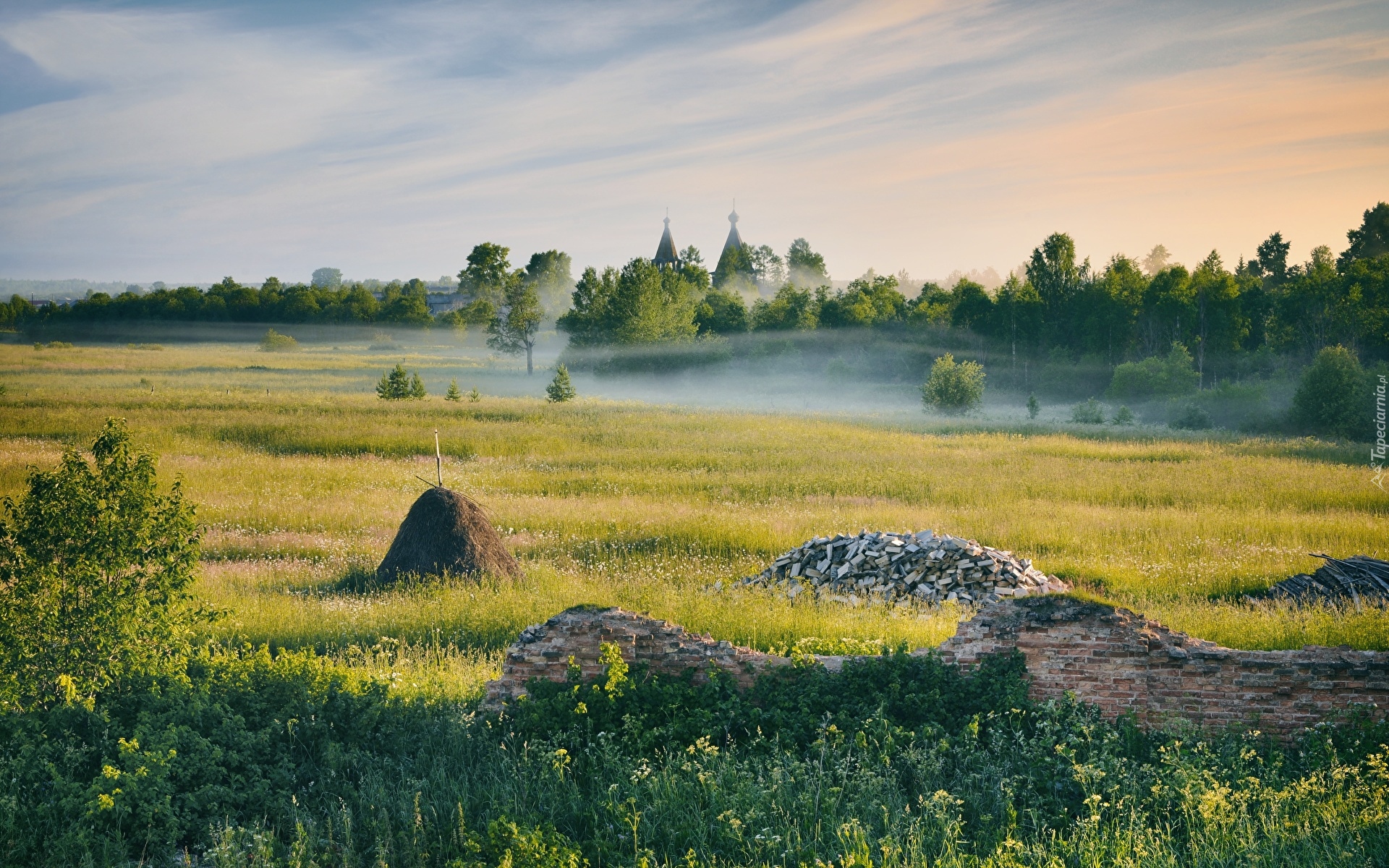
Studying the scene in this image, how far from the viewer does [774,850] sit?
18.1ft

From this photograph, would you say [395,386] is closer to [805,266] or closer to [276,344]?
[276,344]

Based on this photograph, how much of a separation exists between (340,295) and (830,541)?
1632 inches

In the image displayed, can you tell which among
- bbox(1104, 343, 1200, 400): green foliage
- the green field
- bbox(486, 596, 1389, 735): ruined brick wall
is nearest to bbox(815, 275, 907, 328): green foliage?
bbox(1104, 343, 1200, 400): green foliage

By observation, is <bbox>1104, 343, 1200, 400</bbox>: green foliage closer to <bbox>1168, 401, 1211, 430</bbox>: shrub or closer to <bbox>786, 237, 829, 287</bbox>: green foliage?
<bbox>1168, 401, 1211, 430</bbox>: shrub

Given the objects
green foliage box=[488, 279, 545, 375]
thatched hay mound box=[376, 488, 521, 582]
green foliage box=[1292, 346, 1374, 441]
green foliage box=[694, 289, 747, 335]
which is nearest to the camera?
thatched hay mound box=[376, 488, 521, 582]

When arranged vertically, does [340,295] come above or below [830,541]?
above

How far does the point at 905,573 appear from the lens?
13.7m

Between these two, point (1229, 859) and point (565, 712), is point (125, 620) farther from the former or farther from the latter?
point (1229, 859)

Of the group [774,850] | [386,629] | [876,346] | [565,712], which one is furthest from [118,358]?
[876,346]

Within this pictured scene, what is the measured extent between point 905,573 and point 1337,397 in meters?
29.2

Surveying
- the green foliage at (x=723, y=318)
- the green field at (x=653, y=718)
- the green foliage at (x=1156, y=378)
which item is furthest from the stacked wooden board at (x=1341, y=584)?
the green foliage at (x=723, y=318)

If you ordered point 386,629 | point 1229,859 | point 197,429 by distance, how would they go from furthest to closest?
point 197,429 → point 386,629 → point 1229,859

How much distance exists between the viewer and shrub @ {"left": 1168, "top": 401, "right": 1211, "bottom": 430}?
158ft

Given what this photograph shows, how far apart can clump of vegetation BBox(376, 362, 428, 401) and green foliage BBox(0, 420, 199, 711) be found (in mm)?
35172
